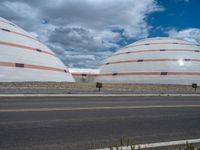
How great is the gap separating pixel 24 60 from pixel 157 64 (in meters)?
25.1

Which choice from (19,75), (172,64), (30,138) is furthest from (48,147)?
(172,64)

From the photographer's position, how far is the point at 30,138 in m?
4.99

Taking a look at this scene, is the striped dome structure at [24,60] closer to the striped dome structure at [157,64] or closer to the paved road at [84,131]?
the striped dome structure at [157,64]

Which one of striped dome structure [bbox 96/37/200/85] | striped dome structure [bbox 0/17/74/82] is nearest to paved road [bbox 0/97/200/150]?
striped dome structure [bbox 0/17/74/82]

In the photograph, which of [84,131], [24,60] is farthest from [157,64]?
[84,131]

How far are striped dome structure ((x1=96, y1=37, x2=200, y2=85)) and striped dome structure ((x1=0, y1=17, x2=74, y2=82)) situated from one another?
14771mm

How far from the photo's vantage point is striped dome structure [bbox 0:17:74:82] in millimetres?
29000

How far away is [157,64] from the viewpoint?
45250mm

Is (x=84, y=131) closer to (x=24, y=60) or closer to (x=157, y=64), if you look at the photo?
(x=24, y=60)

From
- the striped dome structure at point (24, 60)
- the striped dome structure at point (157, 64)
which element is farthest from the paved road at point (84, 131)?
the striped dome structure at point (157, 64)

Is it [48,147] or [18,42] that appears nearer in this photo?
[48,147]

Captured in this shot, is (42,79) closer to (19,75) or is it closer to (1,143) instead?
(19,75)

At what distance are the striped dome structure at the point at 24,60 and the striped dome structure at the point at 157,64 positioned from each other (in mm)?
14771

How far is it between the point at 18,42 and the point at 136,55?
24733 millimetres
